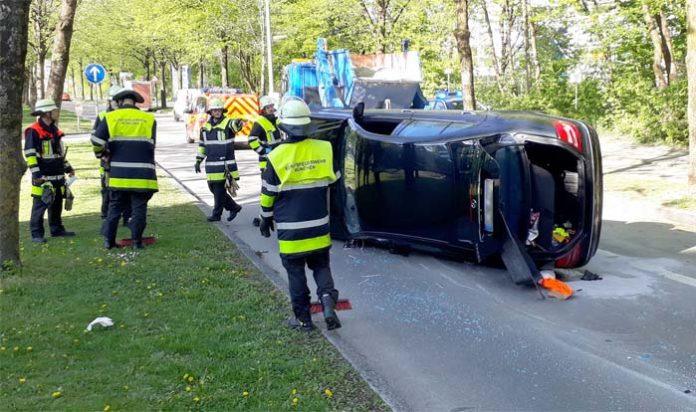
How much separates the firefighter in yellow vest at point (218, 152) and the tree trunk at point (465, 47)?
6.28 metres

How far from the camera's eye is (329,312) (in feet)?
17.7

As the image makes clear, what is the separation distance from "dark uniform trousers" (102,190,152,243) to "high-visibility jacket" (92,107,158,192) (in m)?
0.11

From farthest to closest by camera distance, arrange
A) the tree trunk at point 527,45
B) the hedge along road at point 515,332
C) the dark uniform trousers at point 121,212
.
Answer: the tree trunk at point 527,45 → the dark uniform trousers at point 121,212 → the hedge along road at point 515,332

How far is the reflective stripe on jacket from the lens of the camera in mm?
7969

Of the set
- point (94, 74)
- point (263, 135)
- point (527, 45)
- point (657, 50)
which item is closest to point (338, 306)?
point (263, 135)

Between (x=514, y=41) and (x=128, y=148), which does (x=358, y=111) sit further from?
(x=514, y=41)

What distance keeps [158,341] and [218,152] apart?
555cm

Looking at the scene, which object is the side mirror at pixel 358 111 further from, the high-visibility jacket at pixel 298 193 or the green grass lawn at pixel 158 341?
the high-visibility jacket at pixel 298 193

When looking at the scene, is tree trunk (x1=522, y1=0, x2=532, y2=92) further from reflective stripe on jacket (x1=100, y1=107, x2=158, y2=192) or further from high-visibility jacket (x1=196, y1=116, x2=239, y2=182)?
reflective stripe on jacket (x1=100, y1=107, x2=158, y2=192)

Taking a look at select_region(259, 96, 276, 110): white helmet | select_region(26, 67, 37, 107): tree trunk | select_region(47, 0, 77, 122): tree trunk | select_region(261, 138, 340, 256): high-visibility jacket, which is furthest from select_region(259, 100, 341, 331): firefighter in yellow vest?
select_region(26, 67, 37, 107): tree trunk

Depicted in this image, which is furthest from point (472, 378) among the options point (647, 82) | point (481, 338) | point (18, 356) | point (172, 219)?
point (647, 82)

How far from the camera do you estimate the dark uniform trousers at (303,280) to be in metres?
5.41

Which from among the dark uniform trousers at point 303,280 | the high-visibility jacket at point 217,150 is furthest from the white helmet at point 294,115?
the high-visibility jacket at point 217,150

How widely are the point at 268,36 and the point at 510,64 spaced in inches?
500
